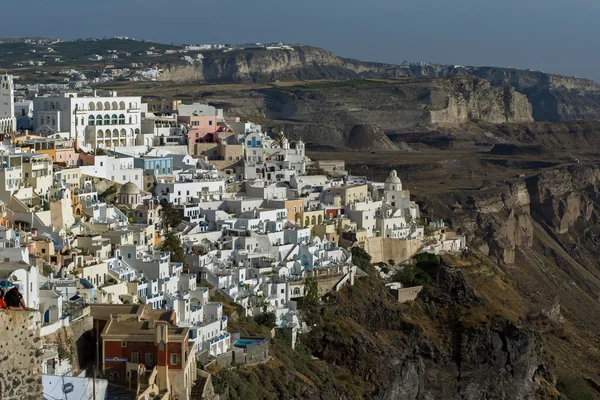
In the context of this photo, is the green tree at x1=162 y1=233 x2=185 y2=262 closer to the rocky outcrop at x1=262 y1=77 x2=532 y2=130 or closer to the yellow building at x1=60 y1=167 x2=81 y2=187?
the yellow building at x1=60 y1=167 x2=81 y2=187

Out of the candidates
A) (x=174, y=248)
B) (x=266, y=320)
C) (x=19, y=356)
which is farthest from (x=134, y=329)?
(x=174, y=248)

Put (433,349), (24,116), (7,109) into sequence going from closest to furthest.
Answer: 1. (433,349)
2. (7,109)
3. (24,116)

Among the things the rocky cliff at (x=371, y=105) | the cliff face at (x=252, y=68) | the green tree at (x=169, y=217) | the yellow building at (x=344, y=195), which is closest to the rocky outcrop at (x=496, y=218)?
the yellow building at (x=344, y=195)

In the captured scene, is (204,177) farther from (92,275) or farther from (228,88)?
(228,88)

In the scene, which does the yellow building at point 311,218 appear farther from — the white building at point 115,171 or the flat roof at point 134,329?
the flat roof at point 134,329

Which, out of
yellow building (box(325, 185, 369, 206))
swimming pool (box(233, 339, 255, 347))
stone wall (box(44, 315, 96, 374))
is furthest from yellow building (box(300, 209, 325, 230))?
stone wall (box(44, 315, 96, 374))

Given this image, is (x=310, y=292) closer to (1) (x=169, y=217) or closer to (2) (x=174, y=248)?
(2) (x=174, y=248)
